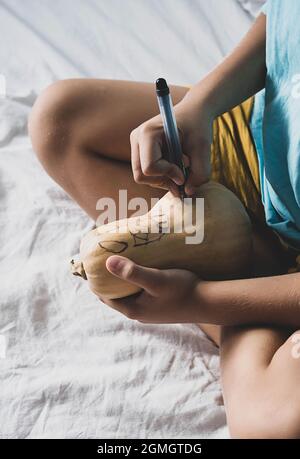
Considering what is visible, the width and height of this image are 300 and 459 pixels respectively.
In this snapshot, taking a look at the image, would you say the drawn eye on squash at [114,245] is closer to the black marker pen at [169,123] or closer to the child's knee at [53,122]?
the black marker pen at [169,123]

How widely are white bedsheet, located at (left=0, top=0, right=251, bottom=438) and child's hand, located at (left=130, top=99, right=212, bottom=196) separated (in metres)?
0.24

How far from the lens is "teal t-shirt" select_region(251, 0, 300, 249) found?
815 millimetres

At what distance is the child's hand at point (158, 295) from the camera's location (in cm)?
76

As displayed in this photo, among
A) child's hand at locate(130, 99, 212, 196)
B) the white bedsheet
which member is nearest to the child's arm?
child's hand at locate(130, 99, 212, 196)

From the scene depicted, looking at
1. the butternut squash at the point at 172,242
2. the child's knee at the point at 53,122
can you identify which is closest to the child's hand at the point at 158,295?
the butternut squash at the point at 172,242

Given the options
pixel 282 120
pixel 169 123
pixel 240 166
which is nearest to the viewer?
pixel 169 123

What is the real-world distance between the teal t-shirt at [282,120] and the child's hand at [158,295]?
0.45ft

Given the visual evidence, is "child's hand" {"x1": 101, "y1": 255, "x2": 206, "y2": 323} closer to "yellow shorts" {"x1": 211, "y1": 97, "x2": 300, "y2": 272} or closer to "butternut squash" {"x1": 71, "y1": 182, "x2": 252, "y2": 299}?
"butternut squash" {"x1": 71, "y1": 182, "x2": 252, "y2": 299}

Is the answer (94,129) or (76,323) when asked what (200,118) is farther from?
(76,323)

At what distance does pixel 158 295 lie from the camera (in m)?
0.79

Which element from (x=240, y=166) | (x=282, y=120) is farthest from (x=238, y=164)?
(x=282, y=120)

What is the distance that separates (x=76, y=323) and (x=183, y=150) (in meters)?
0.29

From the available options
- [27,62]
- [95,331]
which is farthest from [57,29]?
[95,331]

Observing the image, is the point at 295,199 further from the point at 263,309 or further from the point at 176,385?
the point at 176,385
